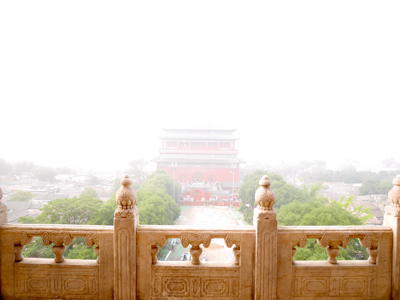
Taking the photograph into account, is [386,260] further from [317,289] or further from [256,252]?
[256,252]

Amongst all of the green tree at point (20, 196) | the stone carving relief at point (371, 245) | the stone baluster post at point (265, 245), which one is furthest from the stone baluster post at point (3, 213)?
the green tree at point (20, 196)

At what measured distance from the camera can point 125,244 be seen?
3229 millimetres

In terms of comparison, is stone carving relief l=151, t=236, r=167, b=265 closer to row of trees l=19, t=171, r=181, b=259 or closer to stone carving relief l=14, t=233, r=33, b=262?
stone carving relief l=14, t=233, r=33, b=262

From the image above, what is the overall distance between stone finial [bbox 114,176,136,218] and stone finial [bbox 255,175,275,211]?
1.49 metres

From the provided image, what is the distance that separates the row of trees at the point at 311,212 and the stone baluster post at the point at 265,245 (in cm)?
549

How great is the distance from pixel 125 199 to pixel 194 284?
130 centimetres

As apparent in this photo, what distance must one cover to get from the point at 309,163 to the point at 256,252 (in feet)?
65.1

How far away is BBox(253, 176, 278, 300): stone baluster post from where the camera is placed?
3205 mm

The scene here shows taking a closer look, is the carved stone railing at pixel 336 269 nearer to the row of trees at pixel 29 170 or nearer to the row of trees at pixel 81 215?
the row of trees at pixel 81 215

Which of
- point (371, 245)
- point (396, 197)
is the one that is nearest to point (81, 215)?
point (371, 245)

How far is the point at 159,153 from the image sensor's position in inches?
936

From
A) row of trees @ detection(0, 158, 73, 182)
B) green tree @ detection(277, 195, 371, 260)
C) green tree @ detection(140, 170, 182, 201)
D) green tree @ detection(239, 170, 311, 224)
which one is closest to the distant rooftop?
green tree @ detection(140, 170, 182, 201)

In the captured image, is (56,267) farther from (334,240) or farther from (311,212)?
(311,212)

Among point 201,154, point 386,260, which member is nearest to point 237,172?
point 201,154
